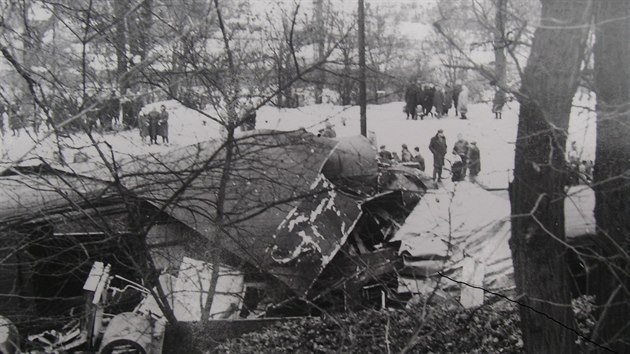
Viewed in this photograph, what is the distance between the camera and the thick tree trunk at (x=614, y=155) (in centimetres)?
652

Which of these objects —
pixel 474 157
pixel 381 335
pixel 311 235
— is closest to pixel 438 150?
pixel 474 157

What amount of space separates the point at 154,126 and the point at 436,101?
15562 millimetres

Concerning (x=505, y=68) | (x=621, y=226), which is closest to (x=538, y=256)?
(x=621, y=226)

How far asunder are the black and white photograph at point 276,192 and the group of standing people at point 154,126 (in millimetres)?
51

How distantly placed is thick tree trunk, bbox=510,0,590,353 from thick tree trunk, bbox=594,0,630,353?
605 mm

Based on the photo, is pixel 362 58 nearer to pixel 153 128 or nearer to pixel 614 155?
pixel 153 128

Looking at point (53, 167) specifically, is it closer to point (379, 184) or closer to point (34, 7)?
point (34, 7)

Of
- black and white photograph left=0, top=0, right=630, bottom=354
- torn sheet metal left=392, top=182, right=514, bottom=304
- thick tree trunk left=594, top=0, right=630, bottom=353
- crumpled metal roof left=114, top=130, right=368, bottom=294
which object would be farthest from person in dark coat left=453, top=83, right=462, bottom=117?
thick tree trunk left=594, top=0, right=630, bottom=353

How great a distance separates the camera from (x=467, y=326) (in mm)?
8797

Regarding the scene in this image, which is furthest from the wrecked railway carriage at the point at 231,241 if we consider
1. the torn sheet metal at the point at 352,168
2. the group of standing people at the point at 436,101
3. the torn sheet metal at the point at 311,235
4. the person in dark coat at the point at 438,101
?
the person in dark coat at the point at 438,101

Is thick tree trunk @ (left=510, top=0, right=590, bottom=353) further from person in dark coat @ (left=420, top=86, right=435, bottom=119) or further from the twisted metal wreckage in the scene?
person in dark coat @ (left=420, top=86, right=435, bottom=119)

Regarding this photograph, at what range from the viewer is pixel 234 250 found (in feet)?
28.8

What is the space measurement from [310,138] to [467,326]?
3.61 meters

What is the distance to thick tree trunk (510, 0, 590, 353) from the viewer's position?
5.88 metres
